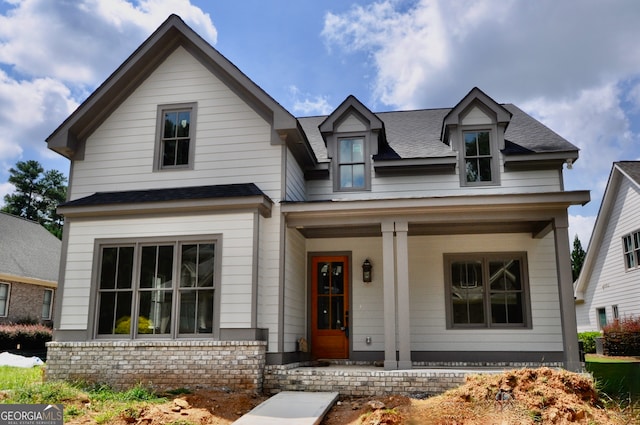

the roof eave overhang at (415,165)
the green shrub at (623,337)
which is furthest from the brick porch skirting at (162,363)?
the green shrub at (623,337)

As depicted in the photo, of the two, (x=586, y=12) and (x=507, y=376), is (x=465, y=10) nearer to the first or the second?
(x=586, y=12)

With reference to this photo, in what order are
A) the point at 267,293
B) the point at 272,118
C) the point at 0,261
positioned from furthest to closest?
the point at 0,261 < the point at 272,118 < the point at 267,293

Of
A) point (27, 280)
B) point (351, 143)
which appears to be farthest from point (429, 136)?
point (27, 280)

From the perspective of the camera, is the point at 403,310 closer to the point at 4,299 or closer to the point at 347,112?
the point at 347,112

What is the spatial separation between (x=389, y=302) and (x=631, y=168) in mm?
13977

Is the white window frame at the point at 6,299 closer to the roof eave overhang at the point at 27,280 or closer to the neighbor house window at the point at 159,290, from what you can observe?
the roof eave overhang at the point at 27,280

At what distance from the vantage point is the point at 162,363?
30.4ft

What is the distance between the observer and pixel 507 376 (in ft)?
22.9

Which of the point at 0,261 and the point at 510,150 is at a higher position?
the point at 510,150

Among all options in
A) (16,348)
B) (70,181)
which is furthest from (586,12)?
(16,348)

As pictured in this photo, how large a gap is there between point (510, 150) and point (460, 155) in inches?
44.9

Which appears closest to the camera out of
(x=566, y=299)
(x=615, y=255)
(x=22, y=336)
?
(x=566, y=299)

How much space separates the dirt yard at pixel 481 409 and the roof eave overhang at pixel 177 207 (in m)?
3.56

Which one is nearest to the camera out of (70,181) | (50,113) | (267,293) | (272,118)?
(267,293)
